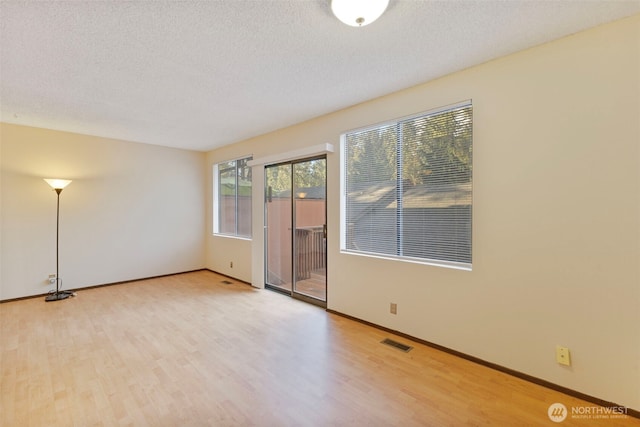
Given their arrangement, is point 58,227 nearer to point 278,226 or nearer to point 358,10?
point 278,226

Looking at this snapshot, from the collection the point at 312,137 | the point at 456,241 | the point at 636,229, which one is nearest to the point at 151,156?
the point at 312,137

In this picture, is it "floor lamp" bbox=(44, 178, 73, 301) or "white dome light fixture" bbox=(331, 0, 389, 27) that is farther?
"floor lamp" bbox=(44, 178, 73, 301)

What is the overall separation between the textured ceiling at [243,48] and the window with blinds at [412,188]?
459 mm

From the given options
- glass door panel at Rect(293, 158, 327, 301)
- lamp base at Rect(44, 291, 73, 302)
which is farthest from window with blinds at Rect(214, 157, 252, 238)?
lamp base at Rect(44, 291, 73, 302)

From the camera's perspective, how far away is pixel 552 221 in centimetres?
213

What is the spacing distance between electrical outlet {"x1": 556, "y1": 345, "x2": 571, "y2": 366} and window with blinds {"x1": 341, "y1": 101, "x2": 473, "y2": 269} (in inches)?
32.3

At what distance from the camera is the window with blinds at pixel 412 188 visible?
2.64 metres

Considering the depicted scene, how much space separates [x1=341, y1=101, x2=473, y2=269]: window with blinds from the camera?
2.64 meters

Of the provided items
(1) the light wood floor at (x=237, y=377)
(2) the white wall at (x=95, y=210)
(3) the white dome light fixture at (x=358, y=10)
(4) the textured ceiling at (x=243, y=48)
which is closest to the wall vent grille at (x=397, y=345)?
(1) the light wood floor at (x=237, y=377)

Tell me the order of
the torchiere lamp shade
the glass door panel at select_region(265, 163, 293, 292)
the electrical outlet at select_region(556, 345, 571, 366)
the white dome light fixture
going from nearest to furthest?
the white dome light fixture, the electrical outlet at select_region(556, 345, 571, 366), the torchiere lamp shade, the glass door panel at select_region(265, 163, 293, 292)

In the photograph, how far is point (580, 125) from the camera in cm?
202

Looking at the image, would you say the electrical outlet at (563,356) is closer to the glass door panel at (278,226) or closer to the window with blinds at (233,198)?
the glass door panel at (278,226)

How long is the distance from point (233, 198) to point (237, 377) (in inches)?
152

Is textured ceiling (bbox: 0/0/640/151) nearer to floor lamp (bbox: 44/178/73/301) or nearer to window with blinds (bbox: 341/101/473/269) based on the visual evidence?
window with blinds (bbox: 341/101/473/269)
